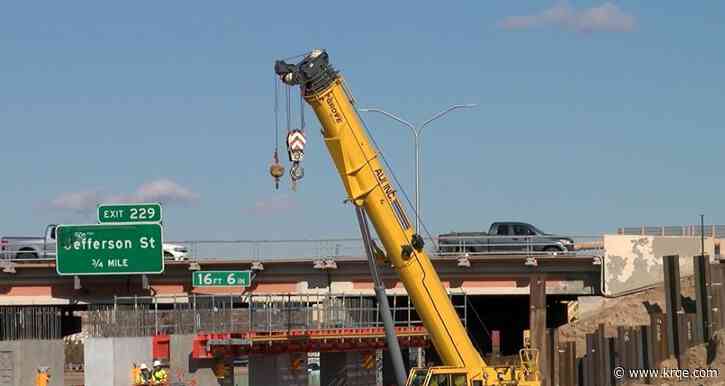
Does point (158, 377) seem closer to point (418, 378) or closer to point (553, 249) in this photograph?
point (418, 378)

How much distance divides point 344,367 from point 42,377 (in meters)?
11.6

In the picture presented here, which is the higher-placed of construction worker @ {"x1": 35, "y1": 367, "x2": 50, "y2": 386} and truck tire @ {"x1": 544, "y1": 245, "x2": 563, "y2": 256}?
truck tire @ {"x1": 544, "y1": 245, "x2": 563, "y2": 256}

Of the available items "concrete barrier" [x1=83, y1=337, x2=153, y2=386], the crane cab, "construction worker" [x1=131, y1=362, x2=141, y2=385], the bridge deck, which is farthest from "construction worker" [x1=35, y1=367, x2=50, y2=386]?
the crane cab

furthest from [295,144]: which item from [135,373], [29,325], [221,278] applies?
[221,278]

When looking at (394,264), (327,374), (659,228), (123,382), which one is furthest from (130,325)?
(659,228)

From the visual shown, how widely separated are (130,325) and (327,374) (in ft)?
31.0

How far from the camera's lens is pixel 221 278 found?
62344 millimetres

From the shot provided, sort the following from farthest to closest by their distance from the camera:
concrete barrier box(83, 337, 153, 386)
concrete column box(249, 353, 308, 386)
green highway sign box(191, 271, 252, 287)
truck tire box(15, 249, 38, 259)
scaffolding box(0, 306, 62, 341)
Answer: truck tire box(15, 249, 38, 259) < green highway sign box(191, 271, 252, 287) < scaffolding box(0, 306, 62, 341) < concrete column box(249, 353, 308, 386) < concrete barrier box(83, 337, 153, 386)

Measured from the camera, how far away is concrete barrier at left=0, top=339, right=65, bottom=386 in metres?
49.3

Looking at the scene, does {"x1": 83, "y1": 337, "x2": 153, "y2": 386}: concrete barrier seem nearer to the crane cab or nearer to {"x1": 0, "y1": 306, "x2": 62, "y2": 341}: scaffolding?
{"x1": 0, "y1": 306, "x2": 62, "y2": 341}: scaffolding

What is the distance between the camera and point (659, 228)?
7200 cm

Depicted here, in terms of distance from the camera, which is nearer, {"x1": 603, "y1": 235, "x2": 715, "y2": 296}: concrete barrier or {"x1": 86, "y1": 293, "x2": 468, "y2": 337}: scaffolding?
{"x1": 86, "y1": 293, "x2": 468, "y2": 337}: scaffolding

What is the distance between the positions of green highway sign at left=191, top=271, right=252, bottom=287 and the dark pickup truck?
8699mm

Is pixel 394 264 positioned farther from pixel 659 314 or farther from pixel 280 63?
pixel 659 314
